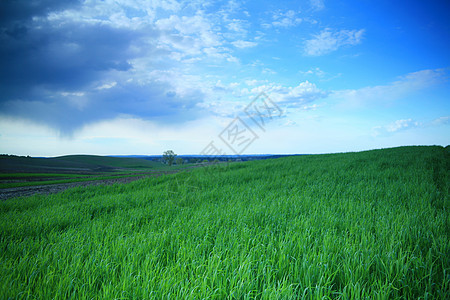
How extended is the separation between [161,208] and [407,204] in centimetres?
612

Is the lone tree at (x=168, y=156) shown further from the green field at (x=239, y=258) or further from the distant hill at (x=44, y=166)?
the green field at (x=239, y=258)

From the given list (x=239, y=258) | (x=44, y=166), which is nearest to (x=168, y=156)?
(x=44, y=166)

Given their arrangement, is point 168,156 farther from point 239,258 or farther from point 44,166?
point 239,258

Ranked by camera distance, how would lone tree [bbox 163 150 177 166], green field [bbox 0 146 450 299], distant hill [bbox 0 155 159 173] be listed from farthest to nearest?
lone tree [bbox 163 150 177 166], distant hill [bbox 0 155 159 173], green field [bbox 0 146 450 299]

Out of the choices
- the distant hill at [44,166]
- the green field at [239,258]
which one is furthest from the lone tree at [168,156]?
the green field at [239,258]

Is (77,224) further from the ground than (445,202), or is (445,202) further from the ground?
(445,202)

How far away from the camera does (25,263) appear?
229 cm

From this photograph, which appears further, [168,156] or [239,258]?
[168,156]

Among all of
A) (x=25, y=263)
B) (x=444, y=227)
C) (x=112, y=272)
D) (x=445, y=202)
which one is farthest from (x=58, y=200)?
(x=445, y=202)

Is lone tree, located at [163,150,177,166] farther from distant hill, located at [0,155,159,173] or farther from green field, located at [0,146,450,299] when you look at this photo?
green field, located at [0,146,450,299]

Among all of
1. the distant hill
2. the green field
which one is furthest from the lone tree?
the green field

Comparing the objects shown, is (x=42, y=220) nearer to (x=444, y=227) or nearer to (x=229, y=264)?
(x=229, y=264)

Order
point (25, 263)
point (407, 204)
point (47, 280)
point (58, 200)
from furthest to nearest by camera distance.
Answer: point (58, 200) < point (407, 204) < point (25, 263) < point (47, 280)

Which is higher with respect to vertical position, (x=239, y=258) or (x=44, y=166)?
(x=239, y=258)
